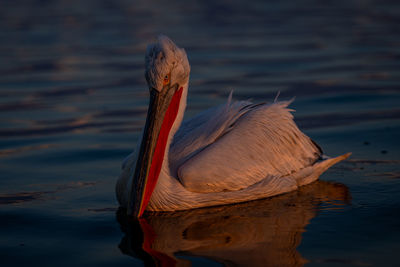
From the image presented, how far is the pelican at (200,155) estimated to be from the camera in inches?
176

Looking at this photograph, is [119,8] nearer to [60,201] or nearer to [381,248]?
[60,201]

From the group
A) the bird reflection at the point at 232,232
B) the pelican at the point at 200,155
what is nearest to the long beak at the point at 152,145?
the pelican at the point at 200,155

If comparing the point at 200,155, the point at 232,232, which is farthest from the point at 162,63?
the point at 232,232

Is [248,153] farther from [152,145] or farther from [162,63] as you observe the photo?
[162,63]

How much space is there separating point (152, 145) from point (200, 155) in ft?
1.33

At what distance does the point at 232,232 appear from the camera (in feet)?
14.0

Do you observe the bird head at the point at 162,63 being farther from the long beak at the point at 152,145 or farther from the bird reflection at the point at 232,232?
the bird reflection at the point at 232,232

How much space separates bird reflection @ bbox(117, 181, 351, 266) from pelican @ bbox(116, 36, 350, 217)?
104mm

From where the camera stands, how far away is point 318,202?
16.0 feet

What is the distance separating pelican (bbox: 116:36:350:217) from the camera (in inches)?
176

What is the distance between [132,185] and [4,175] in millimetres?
1711

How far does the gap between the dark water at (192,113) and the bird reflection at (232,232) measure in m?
0.01

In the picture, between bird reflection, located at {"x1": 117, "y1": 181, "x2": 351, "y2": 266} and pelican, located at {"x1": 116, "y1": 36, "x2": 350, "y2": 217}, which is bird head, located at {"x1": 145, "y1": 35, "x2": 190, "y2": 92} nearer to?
pelican, located at {"x1": 116, "y1": 36, "x2": 350, "y2": 217}

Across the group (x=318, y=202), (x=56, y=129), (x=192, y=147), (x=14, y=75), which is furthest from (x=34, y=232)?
(x=14, y=75)
